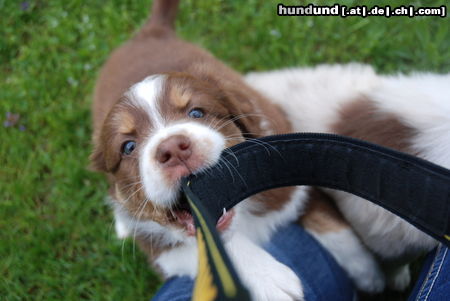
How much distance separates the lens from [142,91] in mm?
1962

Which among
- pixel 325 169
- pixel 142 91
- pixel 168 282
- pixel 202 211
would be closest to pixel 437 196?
pixel 325 169

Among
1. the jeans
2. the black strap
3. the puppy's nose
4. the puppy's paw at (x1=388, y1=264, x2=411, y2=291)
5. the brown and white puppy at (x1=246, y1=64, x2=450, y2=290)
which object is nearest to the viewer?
the black strap

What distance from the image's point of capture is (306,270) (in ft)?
7.04

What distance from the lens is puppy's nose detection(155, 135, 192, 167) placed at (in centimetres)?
164

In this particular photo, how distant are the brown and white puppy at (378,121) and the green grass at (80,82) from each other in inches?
31.3

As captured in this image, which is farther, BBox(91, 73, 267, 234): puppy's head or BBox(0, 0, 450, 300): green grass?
BBox(0, 0, 450, 300): green grass

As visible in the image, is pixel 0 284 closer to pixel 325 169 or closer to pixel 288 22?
pixel 325 169

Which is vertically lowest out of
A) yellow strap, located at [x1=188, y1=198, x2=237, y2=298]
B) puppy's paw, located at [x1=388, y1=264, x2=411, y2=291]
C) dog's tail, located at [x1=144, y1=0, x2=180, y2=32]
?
puppy's paw, located at [x1=388, y1=264, x2=411, y2=291]

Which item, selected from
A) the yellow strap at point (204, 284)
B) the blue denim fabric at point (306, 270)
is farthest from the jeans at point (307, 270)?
the yellow strap at point (204, 284)

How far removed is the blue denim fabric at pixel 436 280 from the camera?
1.70 m

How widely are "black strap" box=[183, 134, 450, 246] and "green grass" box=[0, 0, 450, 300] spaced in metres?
1.38

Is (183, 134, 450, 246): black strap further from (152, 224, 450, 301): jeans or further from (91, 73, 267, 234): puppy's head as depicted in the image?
(152, 224, 450, 301): jeans

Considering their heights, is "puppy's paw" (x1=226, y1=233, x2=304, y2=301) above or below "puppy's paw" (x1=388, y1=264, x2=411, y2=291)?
above

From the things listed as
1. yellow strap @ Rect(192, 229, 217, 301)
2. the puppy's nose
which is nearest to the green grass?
the puppy's nose
